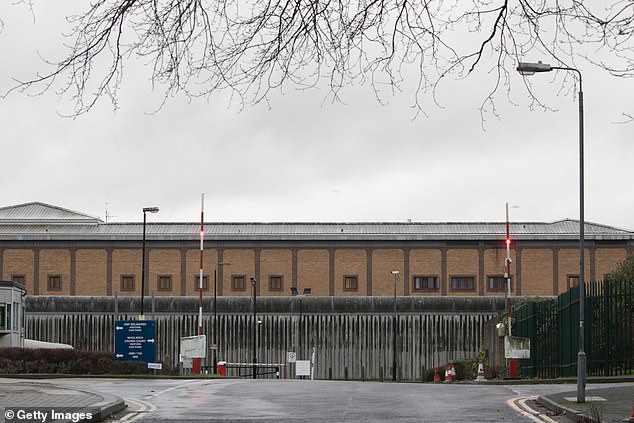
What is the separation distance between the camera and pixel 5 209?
269ft

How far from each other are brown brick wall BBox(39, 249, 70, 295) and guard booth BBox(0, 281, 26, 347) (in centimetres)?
2558

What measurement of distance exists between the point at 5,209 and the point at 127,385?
56264mm

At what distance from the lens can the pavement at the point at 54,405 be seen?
52.5 feet

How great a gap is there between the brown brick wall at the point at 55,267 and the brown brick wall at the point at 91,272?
66cm

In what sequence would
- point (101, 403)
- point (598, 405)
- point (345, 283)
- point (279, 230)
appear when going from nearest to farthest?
point (101, 403) → point (598, 405) → point (345, 283) → point (279, 230)

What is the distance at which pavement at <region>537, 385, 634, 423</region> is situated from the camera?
1669 centimetres

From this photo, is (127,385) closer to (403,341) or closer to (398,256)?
(403,341)

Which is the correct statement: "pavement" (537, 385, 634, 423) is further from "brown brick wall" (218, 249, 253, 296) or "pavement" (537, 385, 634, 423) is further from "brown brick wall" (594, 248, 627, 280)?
"brown brick wall" (218, 249, 253, 296)

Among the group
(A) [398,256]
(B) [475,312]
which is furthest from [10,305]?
(A) [398,256]

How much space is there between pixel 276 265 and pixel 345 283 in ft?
15.5

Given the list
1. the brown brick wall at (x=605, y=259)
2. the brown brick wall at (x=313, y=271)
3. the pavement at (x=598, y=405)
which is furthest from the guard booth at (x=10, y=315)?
the brown brick wall at (x=605, y=259)

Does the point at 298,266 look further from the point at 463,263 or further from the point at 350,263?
the point at 463,263

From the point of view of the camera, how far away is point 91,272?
75312mm

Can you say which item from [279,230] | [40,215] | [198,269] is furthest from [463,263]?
[40,215]
